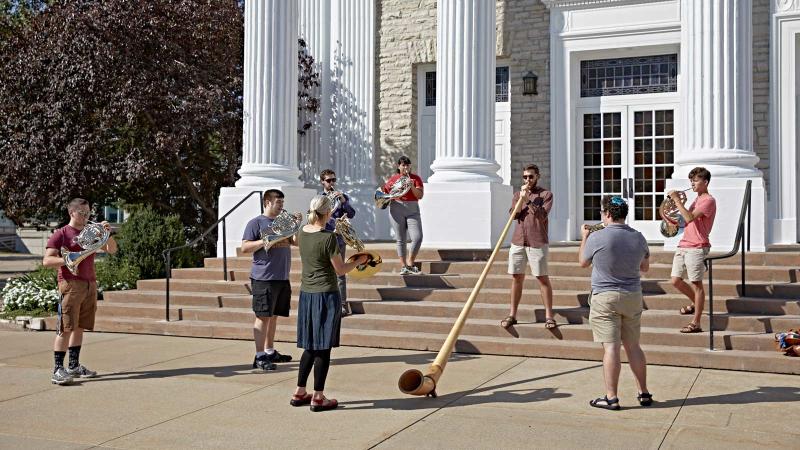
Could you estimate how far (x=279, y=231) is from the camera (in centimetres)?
805

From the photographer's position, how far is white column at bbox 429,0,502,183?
499 inches

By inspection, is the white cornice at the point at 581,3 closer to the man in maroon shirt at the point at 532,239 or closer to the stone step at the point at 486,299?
the stone step at the point at 486,299

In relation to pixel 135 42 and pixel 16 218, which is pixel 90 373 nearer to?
pixel 135 42

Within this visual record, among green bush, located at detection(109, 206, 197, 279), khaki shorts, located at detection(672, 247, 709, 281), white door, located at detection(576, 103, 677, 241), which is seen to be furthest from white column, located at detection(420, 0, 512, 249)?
green bush, located at detection(109, 206, 197, 279)

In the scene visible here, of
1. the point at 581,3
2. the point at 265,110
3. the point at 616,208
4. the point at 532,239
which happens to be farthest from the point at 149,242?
the point at 616,208

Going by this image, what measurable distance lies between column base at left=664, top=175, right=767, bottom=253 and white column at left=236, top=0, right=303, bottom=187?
692cm

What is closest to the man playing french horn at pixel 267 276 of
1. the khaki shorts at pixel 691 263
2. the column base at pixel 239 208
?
the khaki shorts at pixel 691 263

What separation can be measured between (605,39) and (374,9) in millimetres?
4556

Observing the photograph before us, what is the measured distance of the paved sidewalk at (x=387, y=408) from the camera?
5684 millimetres

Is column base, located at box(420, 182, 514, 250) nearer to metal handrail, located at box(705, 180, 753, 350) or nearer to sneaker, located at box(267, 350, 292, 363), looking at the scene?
metal handrail, located at box(705, 180, 753, 350)

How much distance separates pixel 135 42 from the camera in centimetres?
1519

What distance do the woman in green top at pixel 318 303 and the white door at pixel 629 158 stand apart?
911 centimetres

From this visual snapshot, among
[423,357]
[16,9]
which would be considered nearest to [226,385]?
[423,357]

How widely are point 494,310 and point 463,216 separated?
2910 millimetres
